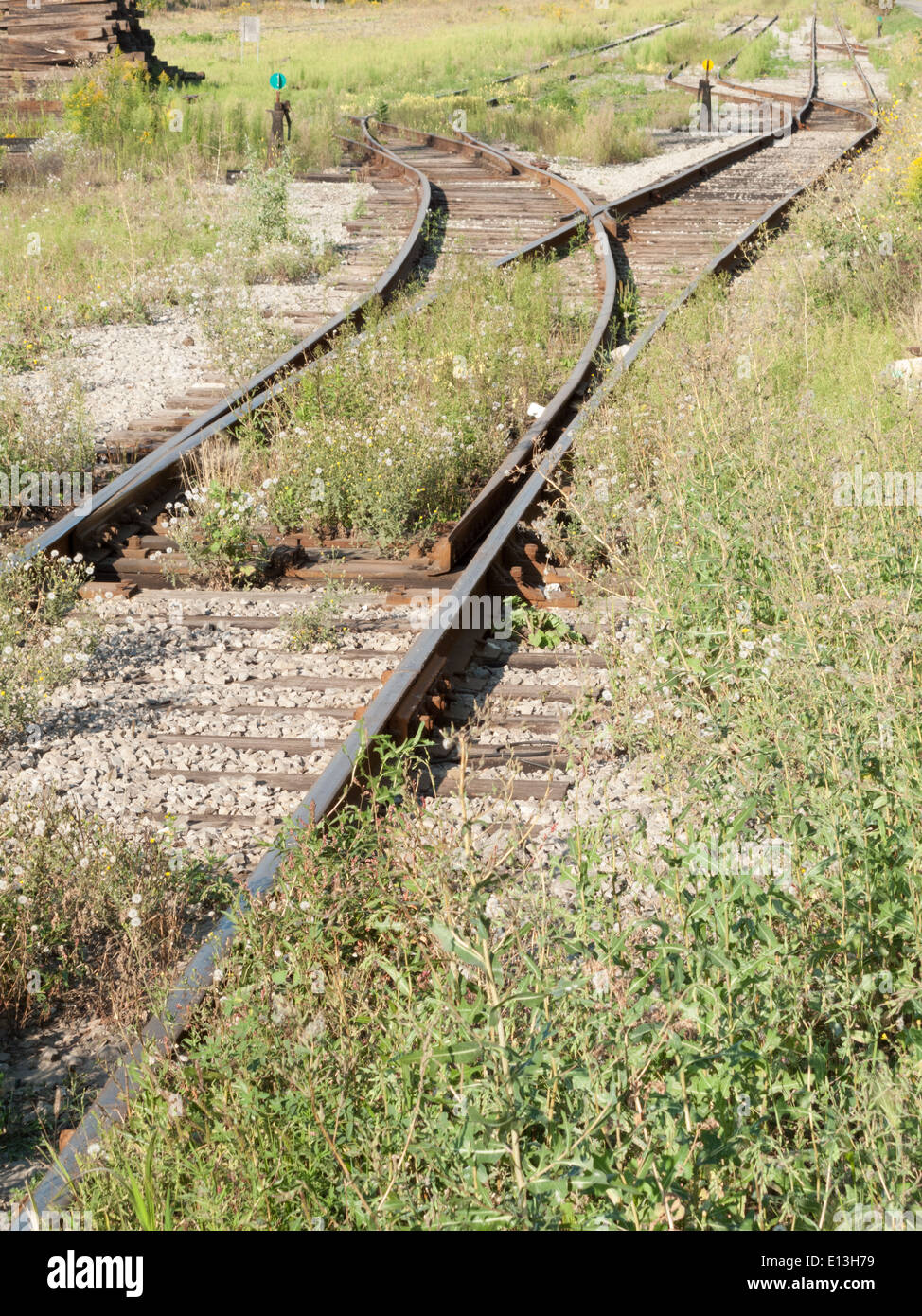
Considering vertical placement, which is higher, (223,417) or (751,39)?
(751,39)

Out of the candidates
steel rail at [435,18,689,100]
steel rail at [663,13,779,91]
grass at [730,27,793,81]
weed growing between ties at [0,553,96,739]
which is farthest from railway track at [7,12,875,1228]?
grass at [730,27,793,81]

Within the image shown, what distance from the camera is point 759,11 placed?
49.4 meters

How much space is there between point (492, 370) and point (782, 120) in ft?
58.6

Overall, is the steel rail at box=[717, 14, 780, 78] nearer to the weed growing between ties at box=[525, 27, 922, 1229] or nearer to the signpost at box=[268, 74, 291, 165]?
the signpost at box=[268, 74, 291, 165]

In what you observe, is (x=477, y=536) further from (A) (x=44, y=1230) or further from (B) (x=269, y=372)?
(A) (x=44, y=1230)

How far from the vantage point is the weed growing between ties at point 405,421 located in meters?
6.30

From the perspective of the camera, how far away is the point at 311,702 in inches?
182

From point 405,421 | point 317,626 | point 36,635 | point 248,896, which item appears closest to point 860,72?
point 405,421

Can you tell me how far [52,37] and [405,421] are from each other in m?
21.9

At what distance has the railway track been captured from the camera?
3722 millimetres

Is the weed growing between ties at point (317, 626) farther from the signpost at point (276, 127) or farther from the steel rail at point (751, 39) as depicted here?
the steel rail at point (751, 39)

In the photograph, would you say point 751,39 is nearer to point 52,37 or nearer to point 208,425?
point 52,37
